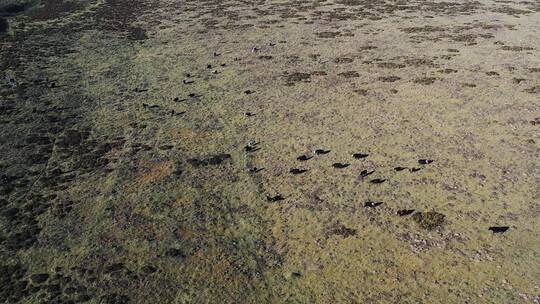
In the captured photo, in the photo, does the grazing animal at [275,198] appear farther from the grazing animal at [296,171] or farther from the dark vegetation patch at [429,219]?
the dark vegetation patch at [429,219]

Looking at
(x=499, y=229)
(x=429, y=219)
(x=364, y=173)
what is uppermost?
(x=364, y=173)

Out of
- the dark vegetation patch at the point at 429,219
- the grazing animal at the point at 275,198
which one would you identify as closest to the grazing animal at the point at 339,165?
the grazing animal at the point at 275,198

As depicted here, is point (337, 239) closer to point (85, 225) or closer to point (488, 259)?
point (488, 259)

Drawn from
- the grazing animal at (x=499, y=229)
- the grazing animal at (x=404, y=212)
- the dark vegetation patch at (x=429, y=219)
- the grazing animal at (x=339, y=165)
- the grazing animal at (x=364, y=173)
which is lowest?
the grazing animal at (x=499, y=229)

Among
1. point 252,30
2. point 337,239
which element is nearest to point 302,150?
point 337,239

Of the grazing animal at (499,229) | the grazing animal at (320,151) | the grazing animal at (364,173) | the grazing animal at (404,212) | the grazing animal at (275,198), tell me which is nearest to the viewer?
the grazing animal at (499,229)

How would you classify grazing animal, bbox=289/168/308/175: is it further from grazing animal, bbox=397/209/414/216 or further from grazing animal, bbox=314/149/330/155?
grazing animal, bbox=397/209/414/216

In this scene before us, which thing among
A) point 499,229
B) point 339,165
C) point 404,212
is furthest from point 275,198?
point 499,229

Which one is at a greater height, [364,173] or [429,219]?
[364,173]

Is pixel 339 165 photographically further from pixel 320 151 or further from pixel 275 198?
pixel 275 198

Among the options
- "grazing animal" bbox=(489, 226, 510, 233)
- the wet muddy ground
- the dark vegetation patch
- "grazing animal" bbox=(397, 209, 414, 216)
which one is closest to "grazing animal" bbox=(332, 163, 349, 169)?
the wet muddy ground
